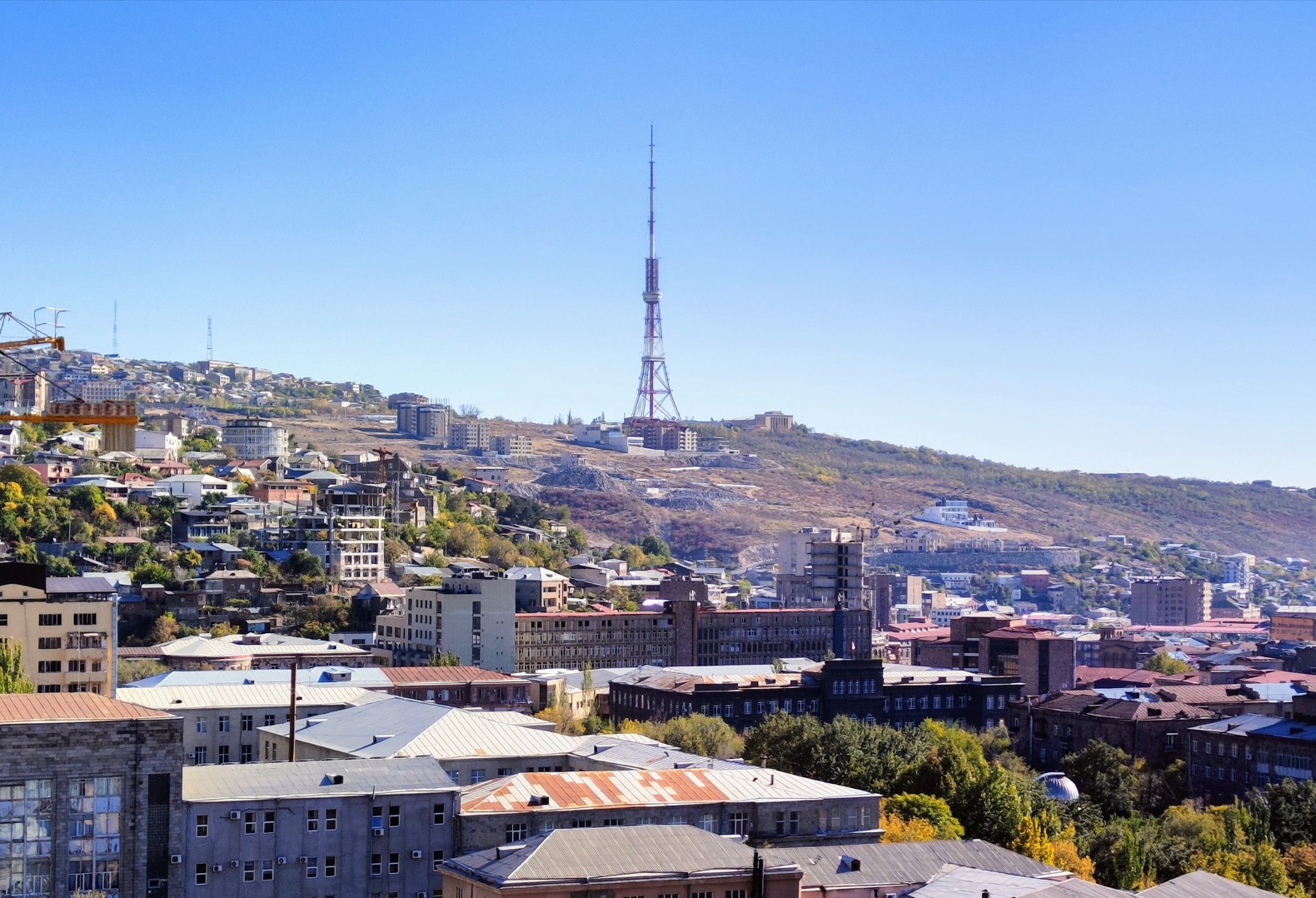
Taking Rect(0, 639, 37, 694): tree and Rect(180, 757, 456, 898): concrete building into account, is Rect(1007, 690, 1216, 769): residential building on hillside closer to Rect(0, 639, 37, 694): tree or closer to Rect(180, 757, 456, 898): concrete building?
Rect(0, 639, 37, 694): tree

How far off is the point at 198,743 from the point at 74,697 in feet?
75.2

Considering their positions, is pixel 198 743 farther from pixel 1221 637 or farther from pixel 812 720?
pixel 1221 637

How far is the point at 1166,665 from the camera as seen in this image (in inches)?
4675

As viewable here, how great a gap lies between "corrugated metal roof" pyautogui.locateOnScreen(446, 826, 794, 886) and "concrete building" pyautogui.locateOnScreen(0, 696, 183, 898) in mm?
5721

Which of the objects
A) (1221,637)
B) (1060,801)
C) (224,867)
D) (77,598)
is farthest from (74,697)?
(1221,637)

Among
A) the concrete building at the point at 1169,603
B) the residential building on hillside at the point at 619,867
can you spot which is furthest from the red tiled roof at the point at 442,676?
the concrete building at the point at 1169,603

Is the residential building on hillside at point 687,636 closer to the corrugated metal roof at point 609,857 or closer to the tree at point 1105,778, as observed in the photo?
the tree at point 1105,778

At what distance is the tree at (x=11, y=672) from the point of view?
50750mm

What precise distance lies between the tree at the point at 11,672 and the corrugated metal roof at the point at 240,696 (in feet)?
15.9

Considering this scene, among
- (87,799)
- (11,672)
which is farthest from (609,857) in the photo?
(11,672)

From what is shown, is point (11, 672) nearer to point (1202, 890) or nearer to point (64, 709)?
point (64, 709)

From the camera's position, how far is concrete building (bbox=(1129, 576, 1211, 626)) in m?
196

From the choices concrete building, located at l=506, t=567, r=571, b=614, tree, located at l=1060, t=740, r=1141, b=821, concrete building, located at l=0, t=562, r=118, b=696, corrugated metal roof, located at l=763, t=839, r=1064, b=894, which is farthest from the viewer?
concrete building, located at l=506, t=567, r=571, b=614

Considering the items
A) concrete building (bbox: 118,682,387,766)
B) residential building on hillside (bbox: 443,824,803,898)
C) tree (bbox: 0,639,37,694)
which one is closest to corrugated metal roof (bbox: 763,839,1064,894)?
residential building on hillside (bbox: 443,824,803,898)
